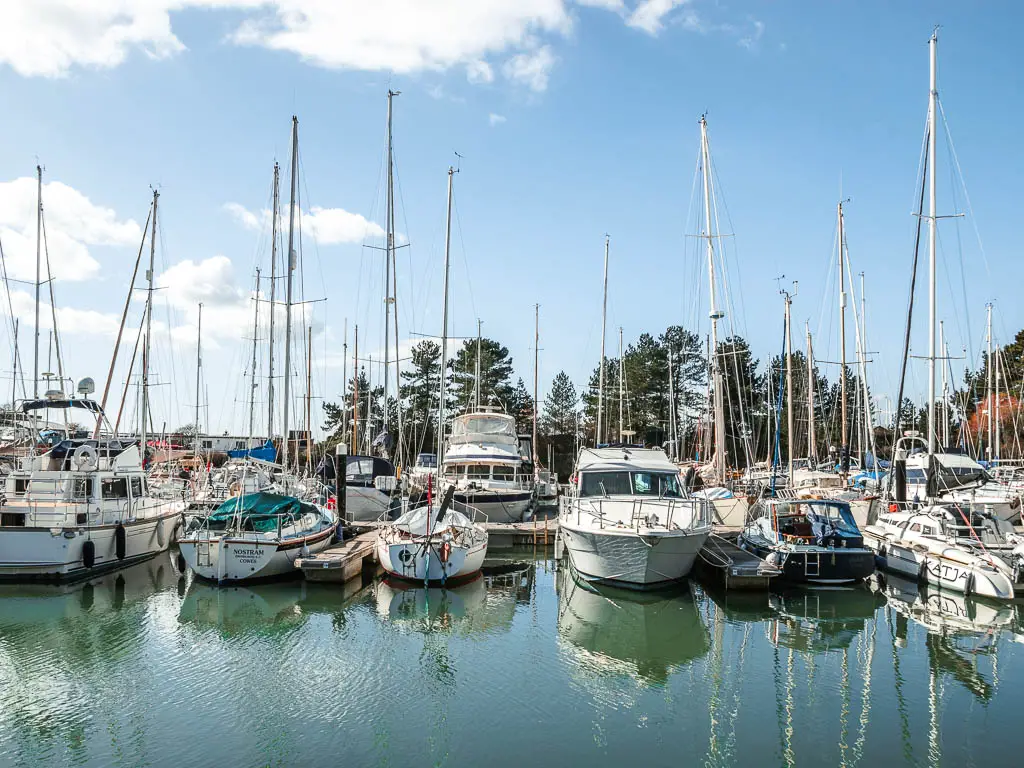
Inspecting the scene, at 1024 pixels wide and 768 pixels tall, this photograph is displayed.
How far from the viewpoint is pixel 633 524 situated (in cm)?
1898

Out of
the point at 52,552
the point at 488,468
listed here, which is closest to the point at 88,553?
the point at 52,552

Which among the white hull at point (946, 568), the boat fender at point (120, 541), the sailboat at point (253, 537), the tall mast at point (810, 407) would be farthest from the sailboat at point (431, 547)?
the tall mast at point (810, 407)

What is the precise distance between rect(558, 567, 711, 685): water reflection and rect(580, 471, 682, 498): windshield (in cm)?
258

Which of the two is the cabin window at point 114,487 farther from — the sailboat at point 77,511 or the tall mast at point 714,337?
the tall mast at point 714,337

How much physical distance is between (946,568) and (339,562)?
15.6m

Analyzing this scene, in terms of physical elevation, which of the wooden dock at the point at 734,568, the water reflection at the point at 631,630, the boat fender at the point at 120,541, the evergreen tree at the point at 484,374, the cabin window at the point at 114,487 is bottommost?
the water reflection at the point at 631,630

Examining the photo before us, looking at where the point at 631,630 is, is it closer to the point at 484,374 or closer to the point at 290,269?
the point at 290,269

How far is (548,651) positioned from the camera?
14.8m

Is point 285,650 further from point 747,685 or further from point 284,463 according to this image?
point 284,463

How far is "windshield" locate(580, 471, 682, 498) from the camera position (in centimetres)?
2108

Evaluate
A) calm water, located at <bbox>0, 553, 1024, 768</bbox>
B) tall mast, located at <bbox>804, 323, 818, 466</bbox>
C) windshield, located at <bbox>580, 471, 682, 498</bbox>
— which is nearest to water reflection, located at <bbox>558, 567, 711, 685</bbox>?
calm water, located at <bbox>0, 553, 1024, 768</bbox>

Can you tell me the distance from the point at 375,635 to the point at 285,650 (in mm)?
→ 1915

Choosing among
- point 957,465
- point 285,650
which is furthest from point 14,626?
point 957,465

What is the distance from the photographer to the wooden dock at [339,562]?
1973cm
